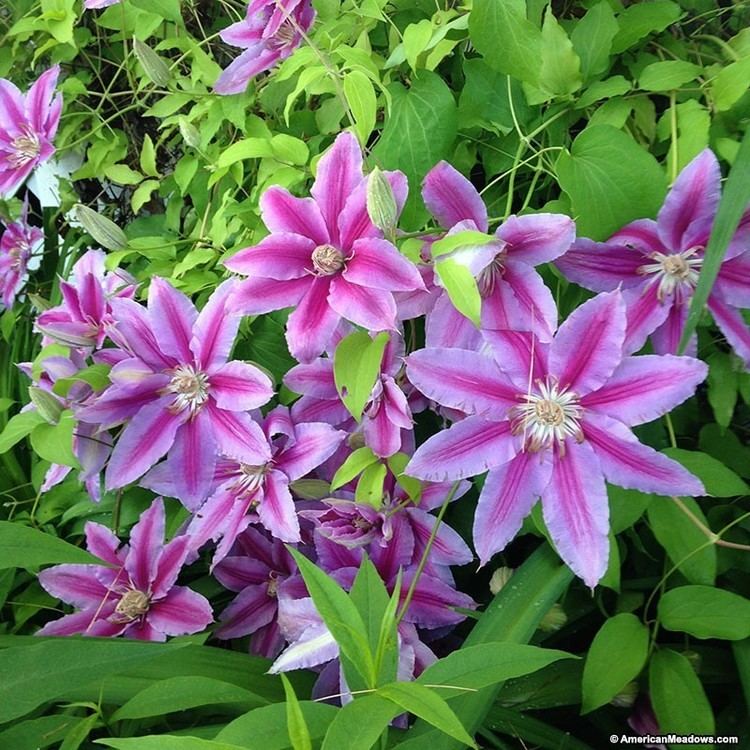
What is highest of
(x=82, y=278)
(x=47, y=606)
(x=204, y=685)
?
(x=82, y=278)

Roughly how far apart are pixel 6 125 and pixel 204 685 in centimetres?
75

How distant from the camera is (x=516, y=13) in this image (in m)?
0.53

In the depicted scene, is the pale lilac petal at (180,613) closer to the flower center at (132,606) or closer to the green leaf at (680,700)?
the flower center at (132,606)

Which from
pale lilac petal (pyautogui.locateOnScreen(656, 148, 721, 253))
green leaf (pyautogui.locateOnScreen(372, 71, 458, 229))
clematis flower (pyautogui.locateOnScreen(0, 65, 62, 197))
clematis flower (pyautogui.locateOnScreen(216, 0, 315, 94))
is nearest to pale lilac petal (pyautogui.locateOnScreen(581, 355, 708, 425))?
pale lilac petal (pyautogui.locateOnScreen(656, 148, 721, 253))

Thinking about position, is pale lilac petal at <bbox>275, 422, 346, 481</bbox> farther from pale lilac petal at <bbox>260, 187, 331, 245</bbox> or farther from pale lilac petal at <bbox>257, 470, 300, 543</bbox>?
pale lilac petal at <bbox>260, 187, 331, 245</bbox>

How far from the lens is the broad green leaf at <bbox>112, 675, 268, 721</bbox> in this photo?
51 centimetres

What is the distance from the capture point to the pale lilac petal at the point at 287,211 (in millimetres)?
561

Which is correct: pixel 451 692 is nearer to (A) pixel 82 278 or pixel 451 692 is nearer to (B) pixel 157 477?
(B) pixel 157 477

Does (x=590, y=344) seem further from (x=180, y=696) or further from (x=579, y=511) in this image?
(x=180, y=696)

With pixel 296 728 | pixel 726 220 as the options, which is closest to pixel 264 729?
pixel 296 728

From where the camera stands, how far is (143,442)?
2.08ft

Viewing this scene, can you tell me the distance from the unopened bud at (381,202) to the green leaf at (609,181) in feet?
0.42

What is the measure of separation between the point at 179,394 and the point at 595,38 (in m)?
0.46

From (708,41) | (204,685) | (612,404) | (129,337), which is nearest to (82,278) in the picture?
(129,337)
